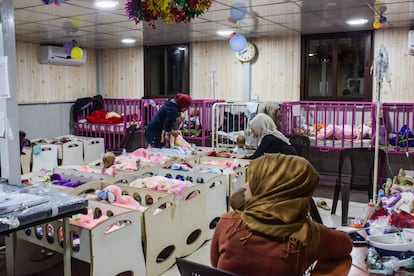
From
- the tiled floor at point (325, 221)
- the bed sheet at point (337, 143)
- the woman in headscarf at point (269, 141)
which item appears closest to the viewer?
the tiled floor at point (325, 221)

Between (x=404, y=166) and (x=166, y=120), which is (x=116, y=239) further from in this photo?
(x=404, y=166)

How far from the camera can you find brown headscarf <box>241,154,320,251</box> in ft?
4.75

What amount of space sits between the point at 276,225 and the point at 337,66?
538cm

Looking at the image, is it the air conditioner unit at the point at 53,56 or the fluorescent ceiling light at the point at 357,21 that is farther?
the air conditioner unit at the point at 53,56

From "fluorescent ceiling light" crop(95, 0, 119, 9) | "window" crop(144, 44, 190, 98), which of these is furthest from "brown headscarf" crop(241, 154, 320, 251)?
"window" crop(144, 44, 190, 98)

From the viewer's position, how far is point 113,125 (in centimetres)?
744

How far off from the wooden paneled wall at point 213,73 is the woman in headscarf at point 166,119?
2196 mm

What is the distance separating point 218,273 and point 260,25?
187 inches

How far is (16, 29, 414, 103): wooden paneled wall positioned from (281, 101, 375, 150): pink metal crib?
A: 472 millimetres

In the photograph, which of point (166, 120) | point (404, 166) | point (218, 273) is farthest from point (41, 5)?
point (404, 166)

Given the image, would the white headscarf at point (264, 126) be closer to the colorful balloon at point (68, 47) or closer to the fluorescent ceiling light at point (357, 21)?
the fluorescent ceiling light at point (357, 21)

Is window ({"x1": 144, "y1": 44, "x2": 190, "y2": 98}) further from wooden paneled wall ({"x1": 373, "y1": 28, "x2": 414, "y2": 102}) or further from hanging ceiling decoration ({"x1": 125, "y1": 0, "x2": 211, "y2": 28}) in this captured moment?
hanging ceiling decoration ({"x1": 125, "y1": 0, "x2": 211, "y2": 28})

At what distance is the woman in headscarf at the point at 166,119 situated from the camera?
197 inches

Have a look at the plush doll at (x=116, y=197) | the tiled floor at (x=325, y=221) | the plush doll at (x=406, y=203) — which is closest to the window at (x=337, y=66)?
the tiled floor at (x=325, y=221)
